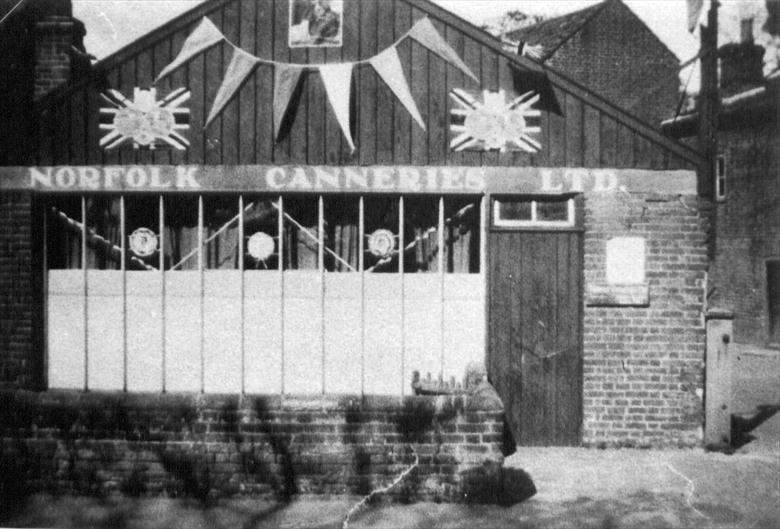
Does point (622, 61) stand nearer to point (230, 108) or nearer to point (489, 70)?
point (489, 70)

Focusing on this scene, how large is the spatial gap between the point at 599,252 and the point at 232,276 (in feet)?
14.1

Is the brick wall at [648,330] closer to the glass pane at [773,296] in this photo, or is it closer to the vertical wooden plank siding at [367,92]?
the vertical wooden plank siding at [367,92]

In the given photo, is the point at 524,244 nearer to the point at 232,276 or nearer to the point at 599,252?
the point at 599,252

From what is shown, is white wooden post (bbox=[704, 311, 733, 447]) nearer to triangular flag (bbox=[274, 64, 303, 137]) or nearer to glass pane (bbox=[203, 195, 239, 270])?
triangular flag (bbox=[274, 64, 303, 137])

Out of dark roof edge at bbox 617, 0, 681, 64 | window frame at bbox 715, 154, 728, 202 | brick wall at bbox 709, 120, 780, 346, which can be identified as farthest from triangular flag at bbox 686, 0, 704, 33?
dark roof edge at bbox 617, 0, 681, 64

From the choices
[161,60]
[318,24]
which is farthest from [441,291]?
[161,60]

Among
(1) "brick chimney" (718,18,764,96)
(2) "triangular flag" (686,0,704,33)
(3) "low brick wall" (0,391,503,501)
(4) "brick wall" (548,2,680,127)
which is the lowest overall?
(3) "low brick wall" (0,391,503,501)

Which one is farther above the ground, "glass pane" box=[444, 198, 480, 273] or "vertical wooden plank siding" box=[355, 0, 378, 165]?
"vertical wooden plank siding" box=[355, 0, 378, 165]

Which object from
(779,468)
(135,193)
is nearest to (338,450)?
(135,193)

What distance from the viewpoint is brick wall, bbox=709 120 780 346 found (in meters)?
18.5

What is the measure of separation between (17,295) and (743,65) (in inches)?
775

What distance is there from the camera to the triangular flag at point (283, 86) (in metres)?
8.50

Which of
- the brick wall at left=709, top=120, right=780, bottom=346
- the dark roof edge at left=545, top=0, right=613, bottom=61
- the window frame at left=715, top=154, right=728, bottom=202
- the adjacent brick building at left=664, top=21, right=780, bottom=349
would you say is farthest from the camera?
the dark roof edge at left=545, top=0, right=613, bottom=61

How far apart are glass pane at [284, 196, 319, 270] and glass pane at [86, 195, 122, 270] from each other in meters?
2.02
